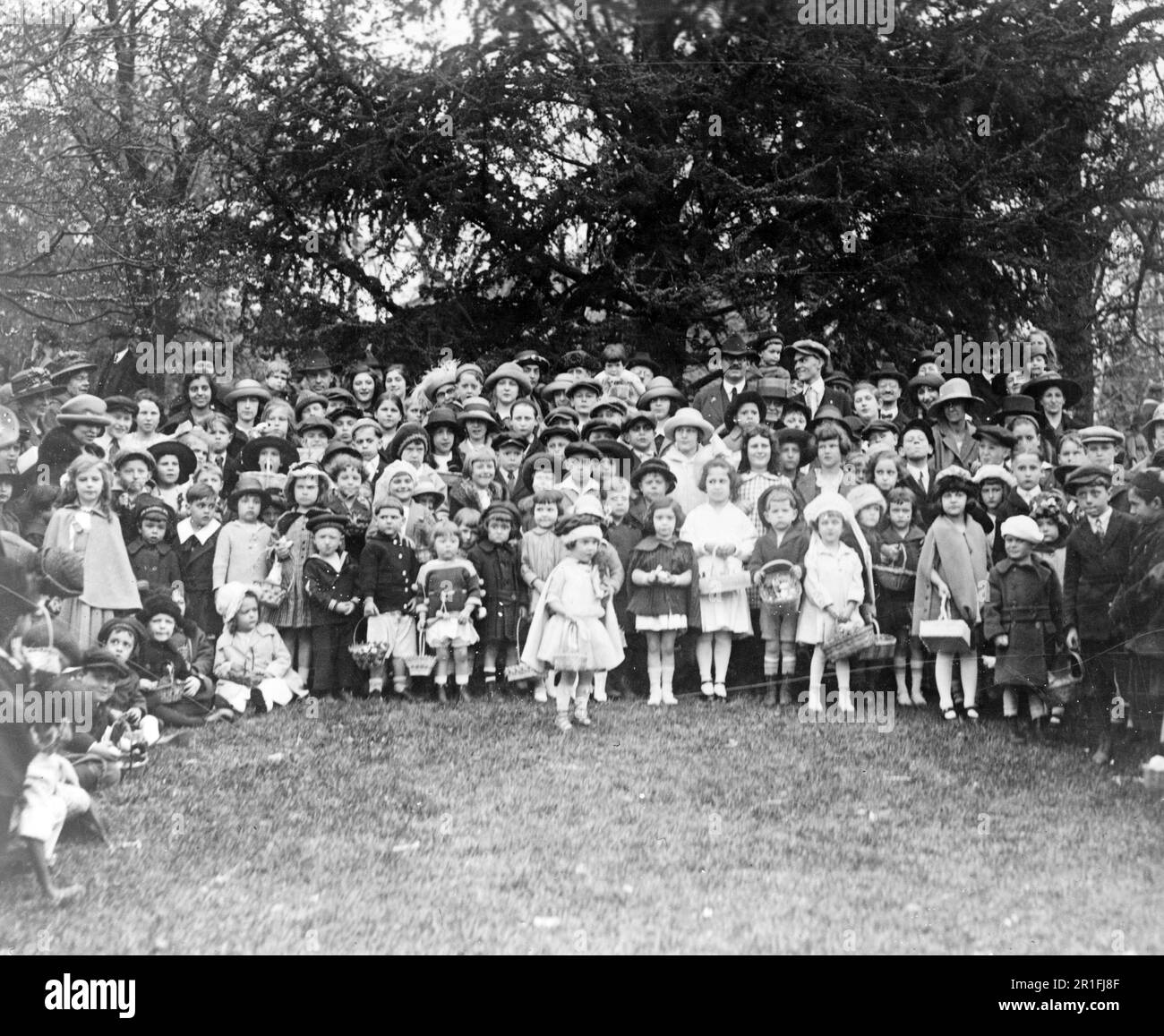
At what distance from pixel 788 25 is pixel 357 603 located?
23.4 feet

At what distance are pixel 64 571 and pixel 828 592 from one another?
4556 millimetres

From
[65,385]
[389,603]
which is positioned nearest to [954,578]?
[389,603]

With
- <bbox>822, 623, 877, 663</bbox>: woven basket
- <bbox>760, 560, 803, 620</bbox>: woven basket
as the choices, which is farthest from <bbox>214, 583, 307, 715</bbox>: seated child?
<bbox>822, 623, 877, 663</bbox>: woven basket

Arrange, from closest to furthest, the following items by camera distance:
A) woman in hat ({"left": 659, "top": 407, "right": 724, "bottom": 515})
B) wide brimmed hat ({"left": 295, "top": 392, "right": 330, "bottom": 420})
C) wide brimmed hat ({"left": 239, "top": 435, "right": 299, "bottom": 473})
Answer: woman in hat ({"left": 659, "top": 407, "right": 724, "bottom": 515}), wide brimmed hat ({"left": 239, "top": 435, "right": 299, "bottom": 473}), wide brimmed hat ({"left": 295, "top": 392, "right": 330, "bottom": 420})

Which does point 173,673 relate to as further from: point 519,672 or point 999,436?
point 999,436

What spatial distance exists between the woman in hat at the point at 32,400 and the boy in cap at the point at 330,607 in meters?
2.71

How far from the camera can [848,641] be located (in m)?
7.92

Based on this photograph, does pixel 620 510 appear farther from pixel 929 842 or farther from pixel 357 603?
pixel 929 842

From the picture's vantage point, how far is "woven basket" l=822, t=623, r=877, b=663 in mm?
7898

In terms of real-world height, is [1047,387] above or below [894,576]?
above

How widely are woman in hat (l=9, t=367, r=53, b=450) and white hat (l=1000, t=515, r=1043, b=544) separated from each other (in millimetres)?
6858

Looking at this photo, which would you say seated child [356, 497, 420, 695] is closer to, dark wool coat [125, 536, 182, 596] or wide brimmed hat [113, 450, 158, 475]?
dark wool coat [125, 536, 182, 596]

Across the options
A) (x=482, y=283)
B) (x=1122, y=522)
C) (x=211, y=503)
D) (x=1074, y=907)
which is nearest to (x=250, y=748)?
(x=211, y=503)

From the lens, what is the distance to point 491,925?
524 cm
